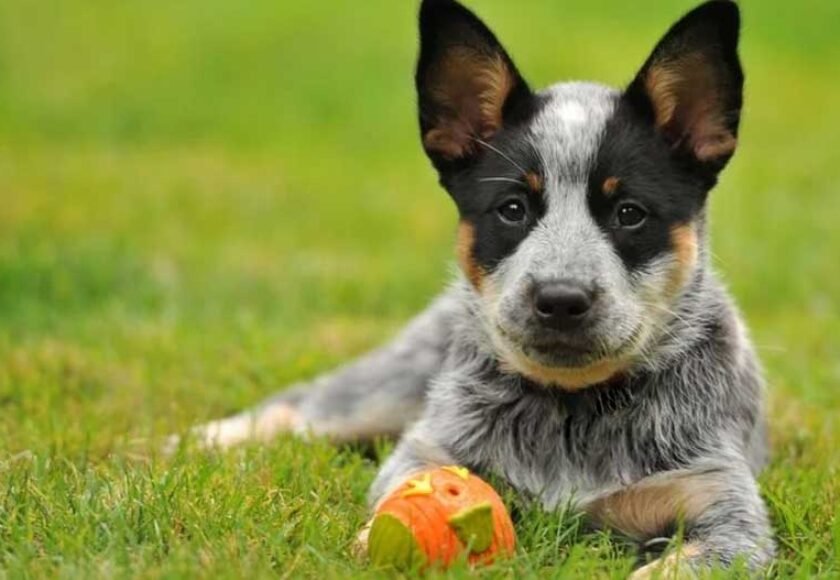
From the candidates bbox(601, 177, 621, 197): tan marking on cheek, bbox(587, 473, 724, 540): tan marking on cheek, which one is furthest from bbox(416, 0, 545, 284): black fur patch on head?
bbox(587, 473, 724, 540): tan marking on cheek

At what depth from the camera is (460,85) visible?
5.73 m

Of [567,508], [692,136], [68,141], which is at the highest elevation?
[692,136]

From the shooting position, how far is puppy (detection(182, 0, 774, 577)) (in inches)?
202

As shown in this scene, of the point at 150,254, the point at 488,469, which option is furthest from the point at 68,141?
the point at 488,469

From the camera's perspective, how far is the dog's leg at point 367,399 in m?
6.96

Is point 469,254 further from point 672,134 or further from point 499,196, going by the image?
point 672,134

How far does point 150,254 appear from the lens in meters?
11.4

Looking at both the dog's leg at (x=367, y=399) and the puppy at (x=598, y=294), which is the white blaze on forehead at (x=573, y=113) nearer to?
the puppy at (x=598, y=294)

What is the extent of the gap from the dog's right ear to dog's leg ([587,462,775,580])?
143 centimetres

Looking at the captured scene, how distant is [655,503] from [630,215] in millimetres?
1031

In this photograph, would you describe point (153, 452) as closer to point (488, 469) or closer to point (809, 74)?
point (488, 469)

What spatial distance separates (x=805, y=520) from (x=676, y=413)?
602 millimetres

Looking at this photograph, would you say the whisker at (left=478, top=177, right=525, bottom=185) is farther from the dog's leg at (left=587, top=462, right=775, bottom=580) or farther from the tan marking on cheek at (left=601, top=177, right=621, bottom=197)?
the dog's leg at (left=587, top=462, right=775, bottom=580)

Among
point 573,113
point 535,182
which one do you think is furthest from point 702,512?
point 573,113
